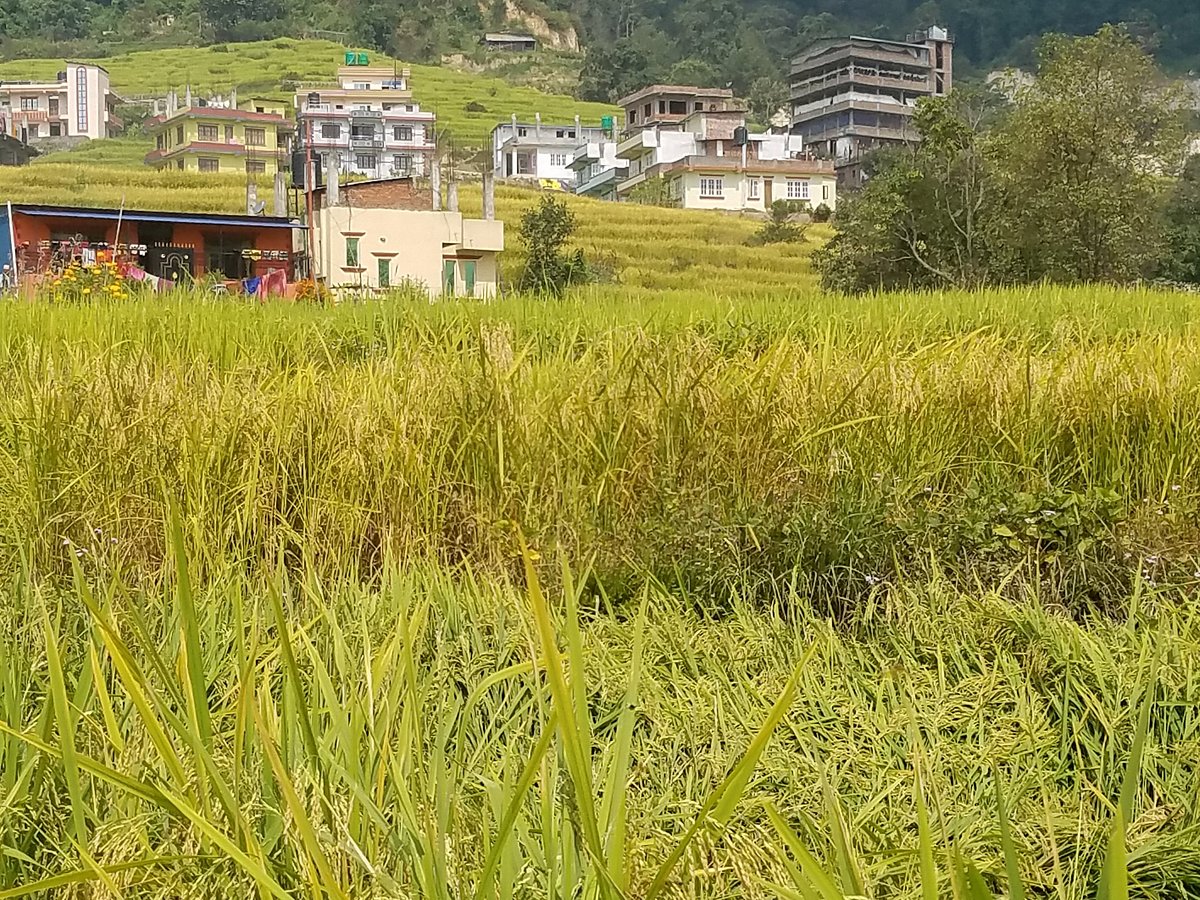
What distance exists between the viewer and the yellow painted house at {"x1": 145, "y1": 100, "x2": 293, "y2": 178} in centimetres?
5078

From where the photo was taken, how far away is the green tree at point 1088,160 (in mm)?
16438

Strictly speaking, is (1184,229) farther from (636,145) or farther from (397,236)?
(636,145)

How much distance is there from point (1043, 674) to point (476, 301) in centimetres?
383

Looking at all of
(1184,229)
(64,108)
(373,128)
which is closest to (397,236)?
(1184,229)

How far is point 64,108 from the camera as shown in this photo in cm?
6462

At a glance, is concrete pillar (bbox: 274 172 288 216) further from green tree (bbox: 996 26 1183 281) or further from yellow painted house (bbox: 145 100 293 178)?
yellow painted house (bbox: 145 100 293 178)

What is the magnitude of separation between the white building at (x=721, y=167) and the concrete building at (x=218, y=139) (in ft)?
55.1

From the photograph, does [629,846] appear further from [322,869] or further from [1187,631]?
[1187,631]

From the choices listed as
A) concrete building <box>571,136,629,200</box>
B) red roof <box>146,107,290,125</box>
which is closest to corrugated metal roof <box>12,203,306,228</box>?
→ concrete building <box>571,136,629,200</box>

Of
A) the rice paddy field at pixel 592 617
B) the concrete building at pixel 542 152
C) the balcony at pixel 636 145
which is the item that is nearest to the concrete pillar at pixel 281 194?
the rice paddy field at pixel 592 617

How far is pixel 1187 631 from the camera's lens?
1.85 metres

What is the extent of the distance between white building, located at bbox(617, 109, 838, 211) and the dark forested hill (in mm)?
29869

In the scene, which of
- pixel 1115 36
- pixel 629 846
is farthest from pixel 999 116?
pixel 629 846

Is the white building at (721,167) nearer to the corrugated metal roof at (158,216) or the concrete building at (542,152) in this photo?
the concrete building at (542,152)
